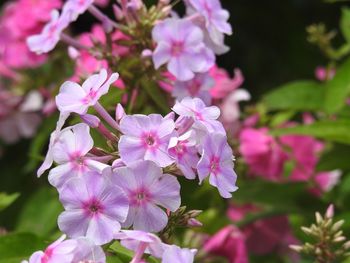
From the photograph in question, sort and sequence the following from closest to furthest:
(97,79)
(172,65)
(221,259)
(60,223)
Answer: (60,223) → (97,79) → (172,65) → (221,259)

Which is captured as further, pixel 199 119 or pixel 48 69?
pixel 48 69

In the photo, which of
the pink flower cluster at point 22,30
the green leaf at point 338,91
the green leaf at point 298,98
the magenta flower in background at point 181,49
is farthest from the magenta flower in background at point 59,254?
the pink flower cluster at point 22,30

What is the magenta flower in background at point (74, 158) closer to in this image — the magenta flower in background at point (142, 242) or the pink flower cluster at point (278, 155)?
the magenta flower in background at point (142, 242)

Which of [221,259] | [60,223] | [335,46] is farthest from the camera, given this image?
[335,46]

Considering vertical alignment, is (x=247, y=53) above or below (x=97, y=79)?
below

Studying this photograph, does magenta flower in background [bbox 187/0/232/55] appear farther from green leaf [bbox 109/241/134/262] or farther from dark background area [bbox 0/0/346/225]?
dark background area [bbox 0/0/346/225]

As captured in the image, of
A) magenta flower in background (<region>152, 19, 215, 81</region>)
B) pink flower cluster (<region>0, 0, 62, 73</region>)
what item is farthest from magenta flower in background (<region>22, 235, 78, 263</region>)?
pink flower cluster (<region>0, 0, 62, 73</region>)

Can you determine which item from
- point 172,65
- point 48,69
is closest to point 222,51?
point 172,65

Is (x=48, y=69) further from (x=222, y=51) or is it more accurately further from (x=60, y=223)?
(x=60, y=223)
